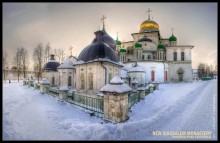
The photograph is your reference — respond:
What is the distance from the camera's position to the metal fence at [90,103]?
760 centimetres

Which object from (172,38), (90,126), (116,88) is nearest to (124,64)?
(172,38)

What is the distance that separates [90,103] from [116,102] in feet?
8.21

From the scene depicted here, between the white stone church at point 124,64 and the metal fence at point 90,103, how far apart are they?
2103mm

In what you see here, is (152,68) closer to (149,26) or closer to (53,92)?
A: (149,26)

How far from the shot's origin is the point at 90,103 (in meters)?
8.39

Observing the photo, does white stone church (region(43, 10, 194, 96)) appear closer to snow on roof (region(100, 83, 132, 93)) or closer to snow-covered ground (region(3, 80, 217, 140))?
snow-covered ground (region(3, 80, 217, 140))

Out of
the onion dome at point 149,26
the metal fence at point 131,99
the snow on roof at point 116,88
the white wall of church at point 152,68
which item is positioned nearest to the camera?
the snow on roof at point 116,88

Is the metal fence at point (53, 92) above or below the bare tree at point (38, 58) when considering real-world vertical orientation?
below

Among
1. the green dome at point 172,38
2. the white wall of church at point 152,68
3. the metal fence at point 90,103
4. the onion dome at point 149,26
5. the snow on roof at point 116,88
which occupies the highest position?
the onion dome at point 149,26

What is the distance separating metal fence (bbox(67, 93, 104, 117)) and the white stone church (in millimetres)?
2103

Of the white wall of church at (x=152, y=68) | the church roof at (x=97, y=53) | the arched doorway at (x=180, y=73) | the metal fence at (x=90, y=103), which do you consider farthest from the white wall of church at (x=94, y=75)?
the arched doorway at (x=180, y=73)

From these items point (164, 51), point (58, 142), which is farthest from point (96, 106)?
point (164, 51)

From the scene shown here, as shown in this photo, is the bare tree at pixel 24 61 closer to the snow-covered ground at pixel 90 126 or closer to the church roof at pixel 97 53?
the church roof at pixel 97 53

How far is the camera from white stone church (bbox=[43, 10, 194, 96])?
1198cm
